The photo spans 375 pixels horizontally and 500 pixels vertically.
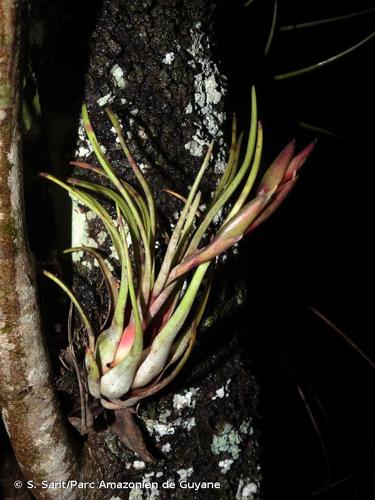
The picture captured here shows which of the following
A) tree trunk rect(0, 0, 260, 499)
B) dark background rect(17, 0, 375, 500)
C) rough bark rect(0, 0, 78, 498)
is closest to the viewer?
rough bark rect(0, 0, 78, 498)

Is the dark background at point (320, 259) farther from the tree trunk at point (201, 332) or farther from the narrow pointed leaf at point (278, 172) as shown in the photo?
the narrow pointed leaf at point (278, 172)

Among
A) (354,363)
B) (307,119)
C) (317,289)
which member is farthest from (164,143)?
(354,363)

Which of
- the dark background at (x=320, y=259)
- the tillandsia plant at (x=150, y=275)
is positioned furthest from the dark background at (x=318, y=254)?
the tillandsia plant at (x=150, y=275)

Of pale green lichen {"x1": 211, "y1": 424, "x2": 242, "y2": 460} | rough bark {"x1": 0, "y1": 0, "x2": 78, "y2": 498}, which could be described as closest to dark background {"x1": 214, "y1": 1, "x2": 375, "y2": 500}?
pale green lichen {"x1": 211, "y1": 424, "x2": 242, "y2": 460}

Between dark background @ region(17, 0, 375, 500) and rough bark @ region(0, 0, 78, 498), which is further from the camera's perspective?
dark background @ region(17, 0, 375, 500)

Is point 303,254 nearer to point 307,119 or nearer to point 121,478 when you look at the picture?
point 307,119

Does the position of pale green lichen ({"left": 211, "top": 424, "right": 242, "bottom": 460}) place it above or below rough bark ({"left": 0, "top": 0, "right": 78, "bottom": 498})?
below

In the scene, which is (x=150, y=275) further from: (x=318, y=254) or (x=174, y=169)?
(x=318, y=254)

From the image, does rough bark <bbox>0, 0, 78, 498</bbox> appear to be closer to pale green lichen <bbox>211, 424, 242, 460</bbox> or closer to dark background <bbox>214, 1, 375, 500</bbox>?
pale green lichen <bbox>211, 424, 242, 460</bbox>
